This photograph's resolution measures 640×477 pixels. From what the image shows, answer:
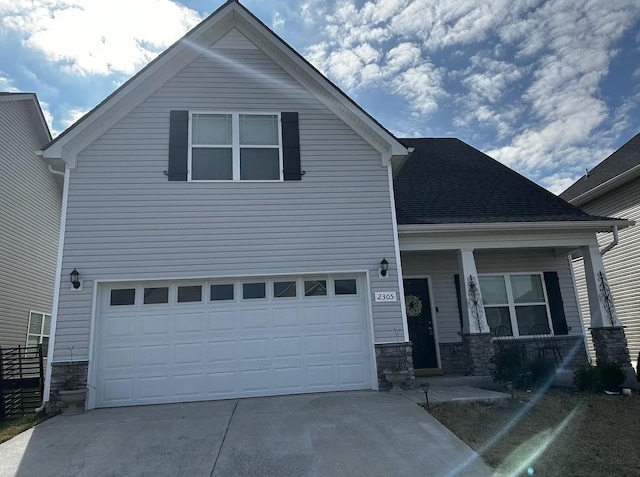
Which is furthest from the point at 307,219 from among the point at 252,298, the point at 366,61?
the point at 366,61

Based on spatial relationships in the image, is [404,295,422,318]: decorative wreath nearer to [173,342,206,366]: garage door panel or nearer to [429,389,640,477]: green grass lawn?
[429,389,640,477]: green grass lawn

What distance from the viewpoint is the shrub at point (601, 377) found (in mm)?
6641

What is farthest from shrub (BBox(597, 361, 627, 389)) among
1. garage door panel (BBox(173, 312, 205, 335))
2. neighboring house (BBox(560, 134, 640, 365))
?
garage door panel (BBox(173, 312, 205, 335))

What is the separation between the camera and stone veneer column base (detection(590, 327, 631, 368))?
8516 millimetres

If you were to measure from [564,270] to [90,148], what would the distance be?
11165mm

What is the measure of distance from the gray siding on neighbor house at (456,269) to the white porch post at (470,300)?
1031 millimetres

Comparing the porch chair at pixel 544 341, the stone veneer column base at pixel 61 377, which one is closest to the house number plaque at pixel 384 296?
the porch chair at pixel 544 341

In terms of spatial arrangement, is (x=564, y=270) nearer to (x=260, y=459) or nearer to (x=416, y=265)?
(x=416, y=265)

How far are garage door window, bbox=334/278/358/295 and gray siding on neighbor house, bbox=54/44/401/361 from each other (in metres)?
0.29

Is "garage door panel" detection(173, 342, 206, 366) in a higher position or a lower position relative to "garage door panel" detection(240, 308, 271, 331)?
lower

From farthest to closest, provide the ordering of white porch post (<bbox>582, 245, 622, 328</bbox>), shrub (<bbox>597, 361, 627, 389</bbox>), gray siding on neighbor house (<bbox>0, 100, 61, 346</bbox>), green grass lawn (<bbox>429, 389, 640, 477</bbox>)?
gray siding on neighbor house (<bbox>0, 100, 61, 346</bbox>), white porch post (<bbox>582, 245, 622, 328</bbox>), shrub (<bbox>597, 361, 627, 389</bbox>), green grass lawn (<bbox>429, 389, 640, 477</bbox>)

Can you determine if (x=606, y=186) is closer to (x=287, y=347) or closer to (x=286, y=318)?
(x=286, y=318)

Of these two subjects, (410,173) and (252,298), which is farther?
(410,173)

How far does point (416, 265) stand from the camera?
9.84 meters
